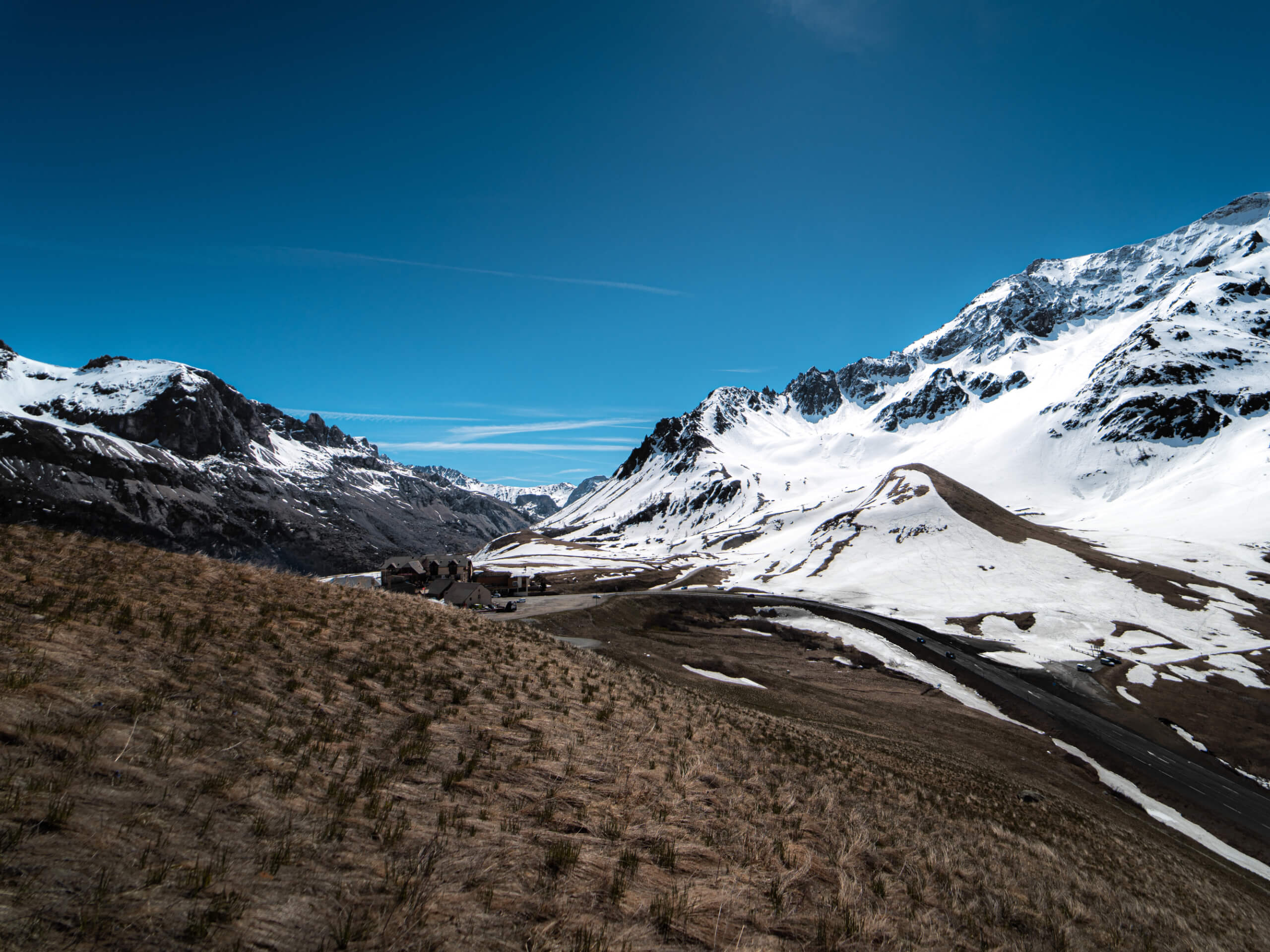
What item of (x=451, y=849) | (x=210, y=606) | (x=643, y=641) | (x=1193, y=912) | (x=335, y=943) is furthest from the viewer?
(x=643, y=641)

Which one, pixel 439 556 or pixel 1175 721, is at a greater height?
pixel 439 556

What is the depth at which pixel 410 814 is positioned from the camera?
8109 mm

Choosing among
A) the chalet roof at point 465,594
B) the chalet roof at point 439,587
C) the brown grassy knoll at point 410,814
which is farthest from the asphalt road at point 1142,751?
the brown grassy knoll at point 410,814

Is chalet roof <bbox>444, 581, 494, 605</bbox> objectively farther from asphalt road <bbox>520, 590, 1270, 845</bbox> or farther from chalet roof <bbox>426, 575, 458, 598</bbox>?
asphalt road <bbox>520, 590, 1270, 845</bbox>

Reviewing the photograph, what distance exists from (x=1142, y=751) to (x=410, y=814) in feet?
197

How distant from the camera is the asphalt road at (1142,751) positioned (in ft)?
118

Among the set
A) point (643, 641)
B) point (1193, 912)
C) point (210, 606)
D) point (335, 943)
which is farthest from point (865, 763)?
point (643, 641)

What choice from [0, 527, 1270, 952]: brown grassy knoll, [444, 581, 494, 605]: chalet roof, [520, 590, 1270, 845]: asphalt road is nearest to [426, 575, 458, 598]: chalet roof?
[444, 581, 494, 605]: chalet roof

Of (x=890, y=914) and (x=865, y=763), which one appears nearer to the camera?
(x=890, y=914)

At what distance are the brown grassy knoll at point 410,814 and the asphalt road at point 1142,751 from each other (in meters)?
25.1

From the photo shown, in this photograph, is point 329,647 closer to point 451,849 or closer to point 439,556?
point 451,849

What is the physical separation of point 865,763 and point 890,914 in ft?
45.7

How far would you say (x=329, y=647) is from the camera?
556 inches

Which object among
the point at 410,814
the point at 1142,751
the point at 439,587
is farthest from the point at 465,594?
the point at 1142,751
